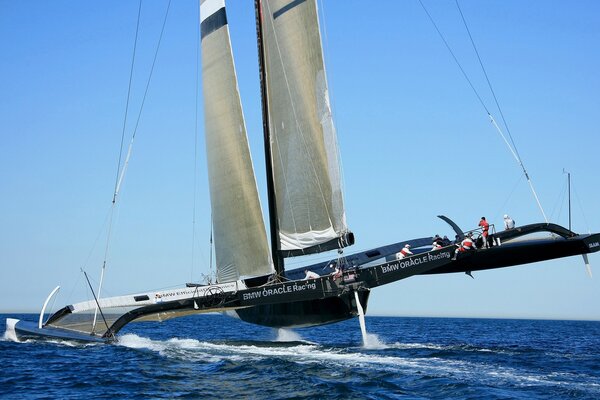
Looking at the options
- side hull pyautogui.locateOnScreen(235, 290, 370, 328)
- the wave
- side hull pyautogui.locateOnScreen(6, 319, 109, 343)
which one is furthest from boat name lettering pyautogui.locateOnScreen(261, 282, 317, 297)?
side hull pyautogui.locateOnScreen(6, 319, 109, 343)

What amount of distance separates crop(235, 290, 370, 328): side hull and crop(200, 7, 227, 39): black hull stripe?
35.7ft

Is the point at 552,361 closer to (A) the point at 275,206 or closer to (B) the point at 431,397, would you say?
(B) the point at 431,397

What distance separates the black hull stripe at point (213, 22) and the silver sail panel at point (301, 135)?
6.23 feet

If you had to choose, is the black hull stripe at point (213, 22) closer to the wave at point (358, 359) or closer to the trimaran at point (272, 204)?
the trimaran at point (272, 204)

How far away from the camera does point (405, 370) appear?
727 inches

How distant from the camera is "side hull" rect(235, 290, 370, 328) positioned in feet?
80.9

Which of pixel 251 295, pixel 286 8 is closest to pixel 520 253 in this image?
pixel 251 295

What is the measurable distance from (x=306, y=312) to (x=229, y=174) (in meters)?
5.80

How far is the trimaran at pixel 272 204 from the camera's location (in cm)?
2567

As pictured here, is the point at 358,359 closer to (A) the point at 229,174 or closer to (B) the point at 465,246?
(B) the point at 465,246

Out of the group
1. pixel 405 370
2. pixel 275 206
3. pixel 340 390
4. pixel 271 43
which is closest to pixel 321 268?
pixel 275 206

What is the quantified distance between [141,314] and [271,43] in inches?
436

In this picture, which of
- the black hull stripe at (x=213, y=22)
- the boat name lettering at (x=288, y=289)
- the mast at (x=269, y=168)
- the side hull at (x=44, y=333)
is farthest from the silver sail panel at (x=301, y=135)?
the side hull at (x=44, y=333)

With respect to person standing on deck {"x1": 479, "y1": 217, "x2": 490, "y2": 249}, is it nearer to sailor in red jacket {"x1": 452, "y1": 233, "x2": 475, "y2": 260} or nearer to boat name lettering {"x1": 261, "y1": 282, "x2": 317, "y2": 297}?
sailor in red jacket {"x1": 452, "y1": 233, "x2": 475, "y2": 260}
